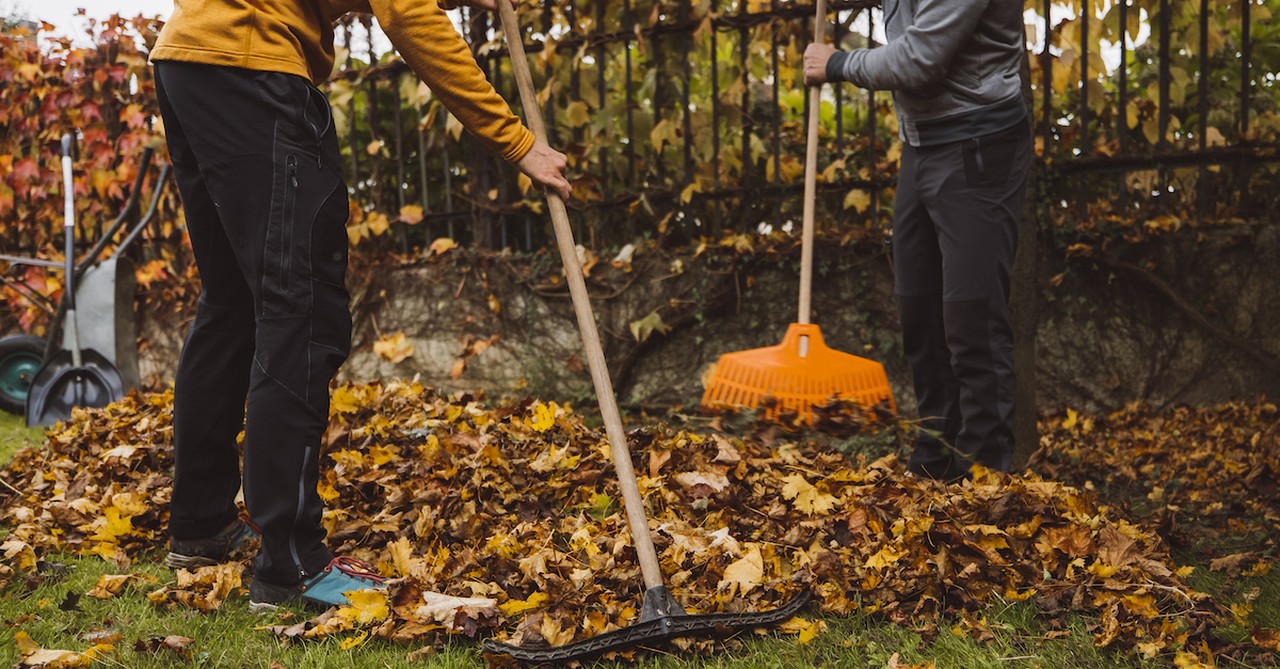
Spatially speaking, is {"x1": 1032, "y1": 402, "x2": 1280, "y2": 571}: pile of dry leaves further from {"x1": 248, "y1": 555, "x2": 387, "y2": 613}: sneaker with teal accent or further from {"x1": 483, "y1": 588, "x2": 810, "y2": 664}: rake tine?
{"x1": 248, "y1": 555, "x2": 387, "y2": 613}: sneaker with teal accent

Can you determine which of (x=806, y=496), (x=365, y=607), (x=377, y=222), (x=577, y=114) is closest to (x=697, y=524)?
(x=806, y=496)

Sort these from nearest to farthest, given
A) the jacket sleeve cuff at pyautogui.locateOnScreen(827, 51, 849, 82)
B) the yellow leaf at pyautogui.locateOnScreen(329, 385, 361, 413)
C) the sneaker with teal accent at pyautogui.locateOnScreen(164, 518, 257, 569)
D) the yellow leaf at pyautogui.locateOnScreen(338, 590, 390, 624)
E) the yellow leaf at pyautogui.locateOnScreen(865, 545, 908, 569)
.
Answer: the yellow leaf at pyautogui.locateOnScreen(338, 590, 390, 624) < the yellow leaf at pyautogui.locateOnScreen(865, 545, 908, 569) < the sneaker with teal accent at pyautogui.locateOnScreen(164, 518, 257, 569) < the jacket sleeve cuff at pyautogui.locateOnScreen(827, 51, 849, 82) < the yellow leaf at pyautogui.locateOnScreen(329, 385, 361, 413)

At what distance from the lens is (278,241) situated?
2.06 m

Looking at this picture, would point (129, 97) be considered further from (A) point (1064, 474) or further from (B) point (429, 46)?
(A) point (1064, 474)

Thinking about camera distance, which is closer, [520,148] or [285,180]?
[285,180]

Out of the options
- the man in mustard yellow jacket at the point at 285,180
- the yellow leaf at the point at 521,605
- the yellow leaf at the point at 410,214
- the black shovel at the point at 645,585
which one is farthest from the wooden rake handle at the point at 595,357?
the yellow leaf at the point at 410,214

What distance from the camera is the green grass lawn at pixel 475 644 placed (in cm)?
190

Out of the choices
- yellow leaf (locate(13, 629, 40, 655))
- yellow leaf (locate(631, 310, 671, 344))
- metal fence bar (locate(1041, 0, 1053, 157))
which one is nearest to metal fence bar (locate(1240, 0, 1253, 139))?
metal fence bar (locate(1041, 0, 1053, 157))

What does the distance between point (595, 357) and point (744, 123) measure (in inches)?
113

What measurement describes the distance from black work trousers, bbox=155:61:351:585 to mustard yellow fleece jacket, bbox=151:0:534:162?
0.04 metres

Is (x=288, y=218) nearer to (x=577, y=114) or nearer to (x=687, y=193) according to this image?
(x=687, y=193)

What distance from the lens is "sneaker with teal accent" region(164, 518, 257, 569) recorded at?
99.3 inches

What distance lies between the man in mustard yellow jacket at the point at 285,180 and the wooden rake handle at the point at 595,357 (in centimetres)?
11

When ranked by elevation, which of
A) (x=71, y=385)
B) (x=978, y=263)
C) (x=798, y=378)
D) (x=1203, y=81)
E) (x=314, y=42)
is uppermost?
(x=1203, y=81)
